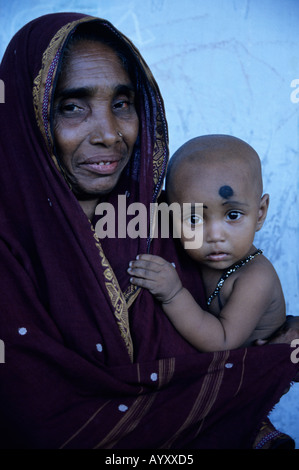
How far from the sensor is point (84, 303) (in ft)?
4.90

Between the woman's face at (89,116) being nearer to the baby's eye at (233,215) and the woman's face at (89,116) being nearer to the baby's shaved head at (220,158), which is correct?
the baby's shaved head at (220,158)

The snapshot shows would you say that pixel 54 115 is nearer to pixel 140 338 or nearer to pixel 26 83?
pixel 26 83

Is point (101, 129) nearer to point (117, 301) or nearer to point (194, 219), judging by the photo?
point (194, 219)

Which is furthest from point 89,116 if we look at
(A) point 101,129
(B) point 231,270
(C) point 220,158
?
(B) point 231,270

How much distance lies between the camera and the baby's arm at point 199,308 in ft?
5.31

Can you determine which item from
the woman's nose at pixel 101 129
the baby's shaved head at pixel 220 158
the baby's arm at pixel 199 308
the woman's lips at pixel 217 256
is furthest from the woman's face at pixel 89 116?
the woman's lips at pixel 217 256

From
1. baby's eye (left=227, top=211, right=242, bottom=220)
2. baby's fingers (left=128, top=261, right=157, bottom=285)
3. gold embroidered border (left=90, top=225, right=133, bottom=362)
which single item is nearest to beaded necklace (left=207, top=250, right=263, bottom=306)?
baby's eye (left=227, top=211, right=242, bottom=220)

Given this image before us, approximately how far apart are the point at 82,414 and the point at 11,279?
1.51 feet

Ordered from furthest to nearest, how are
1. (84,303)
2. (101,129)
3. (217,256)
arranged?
(217,256) → (101,129) → (84,303)

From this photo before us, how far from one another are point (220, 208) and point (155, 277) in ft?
1.11

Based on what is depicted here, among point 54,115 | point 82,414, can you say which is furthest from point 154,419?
point 54,115

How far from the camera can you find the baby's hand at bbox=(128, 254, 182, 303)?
161cm

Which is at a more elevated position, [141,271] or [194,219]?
[194,219]

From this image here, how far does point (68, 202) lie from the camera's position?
5.05ft
